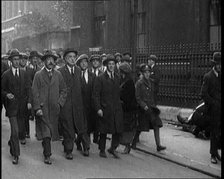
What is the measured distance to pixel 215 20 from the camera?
1362 centimetres

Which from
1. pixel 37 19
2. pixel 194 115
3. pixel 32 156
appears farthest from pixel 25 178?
pixel 37 19

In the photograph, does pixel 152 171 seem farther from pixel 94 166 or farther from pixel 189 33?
pixel 189 33

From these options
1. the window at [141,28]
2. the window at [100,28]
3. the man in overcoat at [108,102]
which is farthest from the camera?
the window at [100,28]

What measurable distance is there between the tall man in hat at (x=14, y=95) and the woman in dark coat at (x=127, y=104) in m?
1.92

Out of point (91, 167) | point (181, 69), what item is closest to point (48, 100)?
point (91, 167)

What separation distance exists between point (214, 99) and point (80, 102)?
2448 millimetres

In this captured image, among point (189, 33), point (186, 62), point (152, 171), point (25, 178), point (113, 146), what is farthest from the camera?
point (189, 33)

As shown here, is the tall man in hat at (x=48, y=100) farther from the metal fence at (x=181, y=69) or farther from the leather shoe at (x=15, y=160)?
the metal fence at (x=181, y=69)

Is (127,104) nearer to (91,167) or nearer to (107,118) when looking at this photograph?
(107,118)

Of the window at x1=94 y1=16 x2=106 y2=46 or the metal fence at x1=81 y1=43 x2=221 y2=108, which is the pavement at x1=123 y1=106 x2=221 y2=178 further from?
the window at x1=94 y1=16 x2=106 y2=46

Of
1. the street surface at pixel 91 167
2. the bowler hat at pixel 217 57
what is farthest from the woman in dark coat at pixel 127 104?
the bowler hat at pixel 217 57

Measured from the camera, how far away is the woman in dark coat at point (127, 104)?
27.0ft

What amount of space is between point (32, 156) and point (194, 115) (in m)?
3.98

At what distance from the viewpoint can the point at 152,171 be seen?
6910 millimetres
